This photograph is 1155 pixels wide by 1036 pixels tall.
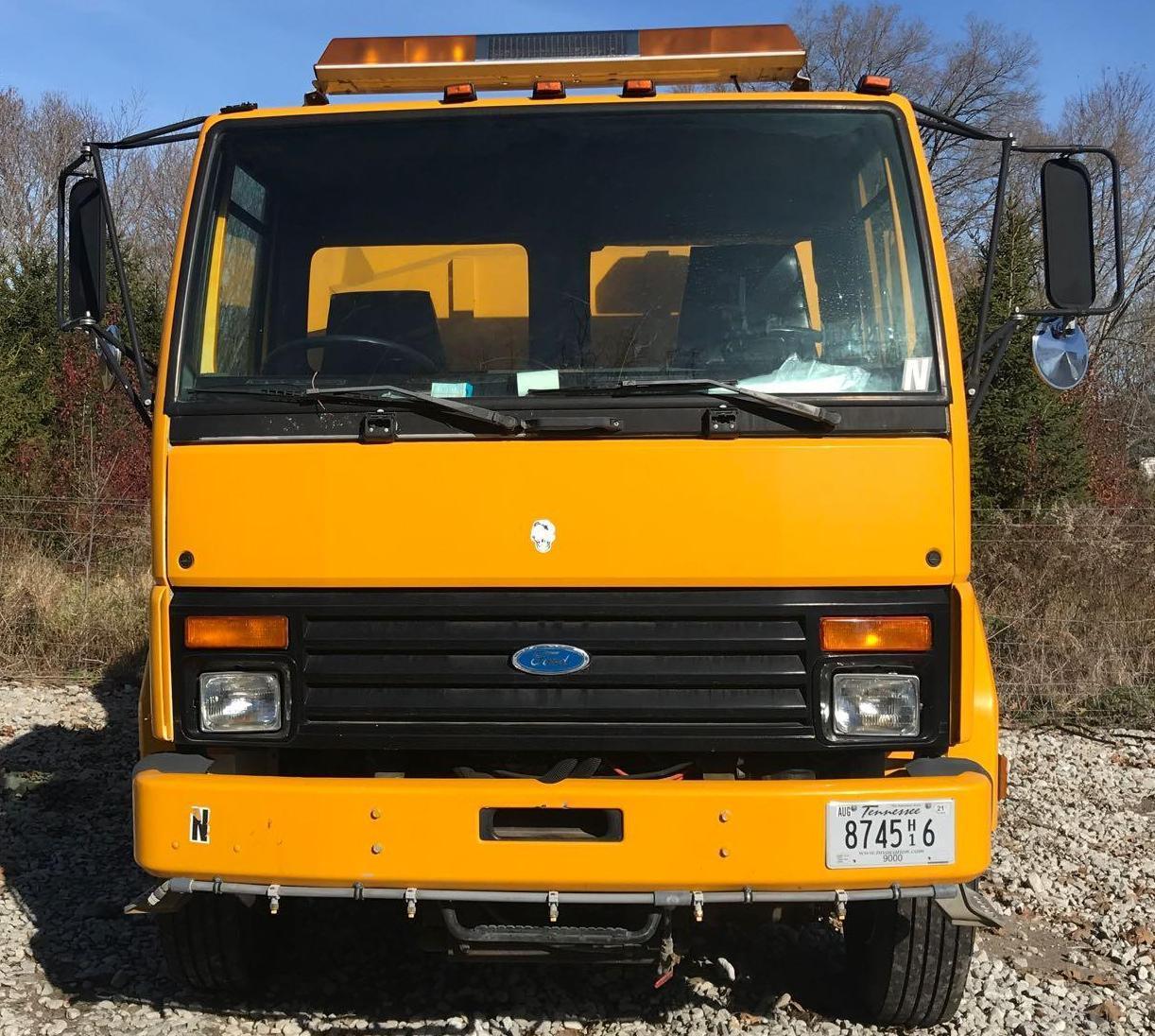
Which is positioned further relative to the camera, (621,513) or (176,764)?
(176,764)

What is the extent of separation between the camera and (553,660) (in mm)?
3088

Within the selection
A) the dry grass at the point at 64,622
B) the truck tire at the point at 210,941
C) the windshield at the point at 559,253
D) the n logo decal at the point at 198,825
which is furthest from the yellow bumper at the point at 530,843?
the dry grass at the point at 64,622

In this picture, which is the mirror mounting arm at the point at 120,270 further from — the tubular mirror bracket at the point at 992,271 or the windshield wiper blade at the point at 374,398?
the tubular mirror bracket at the point at 992,271

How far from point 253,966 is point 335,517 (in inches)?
62.9

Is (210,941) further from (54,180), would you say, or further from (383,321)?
(54,180)

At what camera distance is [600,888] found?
9.78 feet

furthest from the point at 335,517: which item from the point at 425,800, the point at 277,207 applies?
the point at 277,207

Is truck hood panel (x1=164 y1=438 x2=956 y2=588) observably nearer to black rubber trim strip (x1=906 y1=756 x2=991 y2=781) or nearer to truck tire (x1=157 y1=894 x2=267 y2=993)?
black rubber trim strip (x1=906 y1=756 x2=991 y2=781)

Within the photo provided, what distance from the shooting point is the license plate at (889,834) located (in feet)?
9.58

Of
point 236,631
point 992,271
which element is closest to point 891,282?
point 992,271

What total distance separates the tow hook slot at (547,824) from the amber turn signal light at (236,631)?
2.34 feet

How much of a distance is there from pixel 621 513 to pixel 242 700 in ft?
3.65

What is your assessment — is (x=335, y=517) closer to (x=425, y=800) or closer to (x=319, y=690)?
(x=319, y=690)

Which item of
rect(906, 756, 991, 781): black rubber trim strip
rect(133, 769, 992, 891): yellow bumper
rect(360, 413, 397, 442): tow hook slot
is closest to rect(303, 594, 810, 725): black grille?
rect(133, 769, 992, 891): yellow bumper
